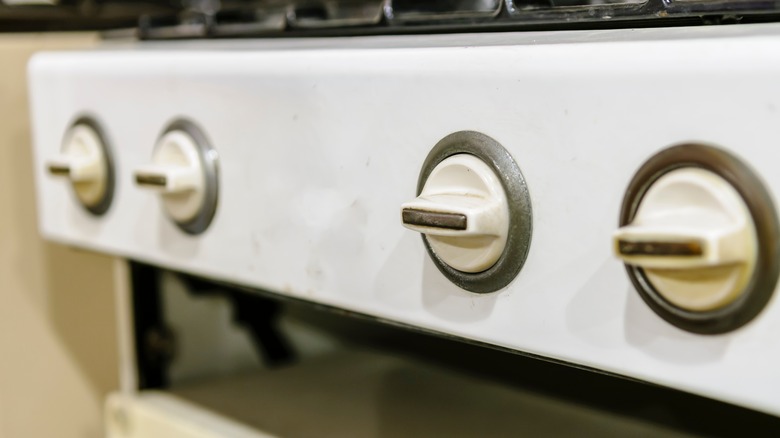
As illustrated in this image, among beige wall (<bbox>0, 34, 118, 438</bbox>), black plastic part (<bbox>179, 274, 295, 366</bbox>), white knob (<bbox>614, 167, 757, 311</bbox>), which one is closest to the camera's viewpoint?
white knob (<bbox>614, 167, 757, 311</bbox>)

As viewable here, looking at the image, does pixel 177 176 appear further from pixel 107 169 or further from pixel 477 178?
pixel 477 178

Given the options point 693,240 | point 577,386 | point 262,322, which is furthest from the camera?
point 262,322

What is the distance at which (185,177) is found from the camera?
547 mm

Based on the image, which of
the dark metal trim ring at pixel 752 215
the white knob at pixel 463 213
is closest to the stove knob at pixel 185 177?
the white knob at pixel 463 213

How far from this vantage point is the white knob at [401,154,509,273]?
0.38 m

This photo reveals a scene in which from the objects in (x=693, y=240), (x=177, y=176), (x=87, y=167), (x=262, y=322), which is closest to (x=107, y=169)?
(x=87, y=167)

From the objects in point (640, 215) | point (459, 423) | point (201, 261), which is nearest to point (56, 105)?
point (201, 261)

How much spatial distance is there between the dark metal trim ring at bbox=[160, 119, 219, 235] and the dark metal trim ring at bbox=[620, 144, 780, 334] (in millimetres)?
290

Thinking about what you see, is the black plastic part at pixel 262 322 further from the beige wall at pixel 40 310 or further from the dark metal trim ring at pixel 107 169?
the dark metal trim ring at pixel 107 169

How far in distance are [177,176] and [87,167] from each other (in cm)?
12

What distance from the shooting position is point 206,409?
71 centimetres

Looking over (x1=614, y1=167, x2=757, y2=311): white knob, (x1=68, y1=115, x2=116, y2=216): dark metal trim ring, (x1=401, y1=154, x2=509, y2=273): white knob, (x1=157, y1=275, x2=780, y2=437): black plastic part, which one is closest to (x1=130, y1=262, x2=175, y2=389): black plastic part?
(x1=157, y1=275, x2=780, y2=437): black plastic part

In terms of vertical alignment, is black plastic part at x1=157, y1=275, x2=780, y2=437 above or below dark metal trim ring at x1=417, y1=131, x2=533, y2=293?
below

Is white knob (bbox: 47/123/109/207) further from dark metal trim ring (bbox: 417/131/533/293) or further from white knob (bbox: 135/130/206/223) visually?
dark metal trim ring (bbox: 417/131/533/293)
